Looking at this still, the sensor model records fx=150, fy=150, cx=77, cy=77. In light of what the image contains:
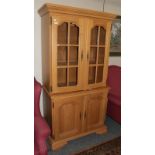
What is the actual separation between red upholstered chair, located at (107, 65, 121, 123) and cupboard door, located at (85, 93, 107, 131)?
391 mm

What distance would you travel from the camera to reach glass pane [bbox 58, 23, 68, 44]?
6.16 feet

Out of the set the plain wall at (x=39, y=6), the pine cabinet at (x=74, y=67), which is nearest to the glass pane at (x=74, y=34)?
the pine cabinet at (x=74, y=67)

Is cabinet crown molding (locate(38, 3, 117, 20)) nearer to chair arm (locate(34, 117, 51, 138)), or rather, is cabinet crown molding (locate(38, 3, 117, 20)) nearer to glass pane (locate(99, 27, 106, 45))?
glass pane (locate(99, 27, 106, 45))

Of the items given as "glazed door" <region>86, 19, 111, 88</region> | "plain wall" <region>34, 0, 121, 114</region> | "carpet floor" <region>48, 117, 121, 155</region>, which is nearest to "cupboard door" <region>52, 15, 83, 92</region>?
"glazed door" <region>86, 19, 111, 88</region>

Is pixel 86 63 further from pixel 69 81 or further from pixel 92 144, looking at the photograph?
pixel 92 144

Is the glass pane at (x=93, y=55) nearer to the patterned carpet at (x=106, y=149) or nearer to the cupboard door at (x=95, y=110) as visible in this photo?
the cupboard door at (x=95, y=110)

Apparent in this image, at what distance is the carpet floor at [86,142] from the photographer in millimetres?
1994

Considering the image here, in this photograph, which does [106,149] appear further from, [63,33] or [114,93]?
[63,33]

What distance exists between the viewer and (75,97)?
202 centimetres
